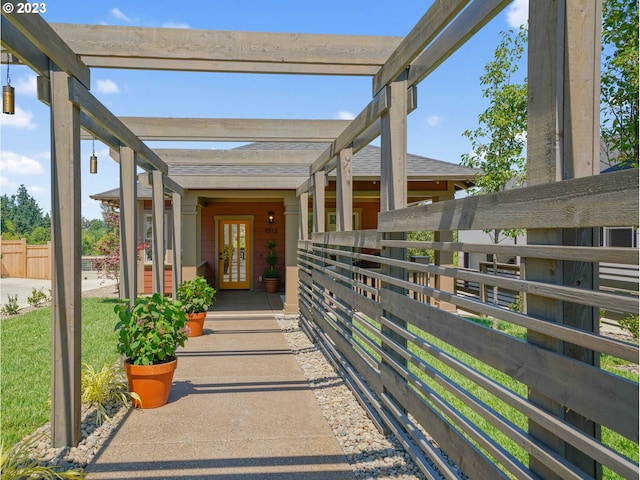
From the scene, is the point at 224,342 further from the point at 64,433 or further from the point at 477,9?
the point at 477,9

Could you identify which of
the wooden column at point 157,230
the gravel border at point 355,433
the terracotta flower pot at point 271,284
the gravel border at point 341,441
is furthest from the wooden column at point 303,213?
the gravel border at point 341,441

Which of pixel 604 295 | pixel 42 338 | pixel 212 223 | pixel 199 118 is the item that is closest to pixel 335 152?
pixel 199 118

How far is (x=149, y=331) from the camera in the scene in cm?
421

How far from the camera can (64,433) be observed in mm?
3191

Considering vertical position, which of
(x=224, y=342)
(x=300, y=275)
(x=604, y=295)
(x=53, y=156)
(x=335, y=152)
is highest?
(x=335, y=152)

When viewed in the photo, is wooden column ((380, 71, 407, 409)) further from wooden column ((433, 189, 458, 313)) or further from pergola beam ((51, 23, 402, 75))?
wooden column ((433, 189, 458, 313))

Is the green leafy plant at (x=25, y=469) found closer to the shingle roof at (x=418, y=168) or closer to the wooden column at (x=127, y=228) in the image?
the wooden column at (x=127, y=228)

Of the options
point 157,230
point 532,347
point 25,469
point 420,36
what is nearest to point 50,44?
point 420,36

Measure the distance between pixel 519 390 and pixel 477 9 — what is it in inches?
142

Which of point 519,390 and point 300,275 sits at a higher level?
point 300,275

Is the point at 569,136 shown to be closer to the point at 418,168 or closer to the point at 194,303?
the point at 194,303

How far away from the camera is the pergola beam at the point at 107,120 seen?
3.41 meters

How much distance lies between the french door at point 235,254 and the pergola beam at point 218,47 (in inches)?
398

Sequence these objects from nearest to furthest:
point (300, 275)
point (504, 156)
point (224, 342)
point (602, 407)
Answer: point (602, 407) → point (224, 342) → point (504, 156) → point (300, 275)
